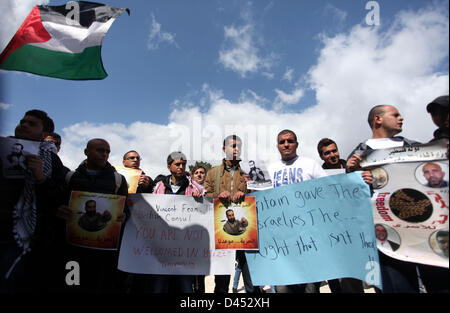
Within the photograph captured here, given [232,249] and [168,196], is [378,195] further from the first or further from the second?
[168,196]

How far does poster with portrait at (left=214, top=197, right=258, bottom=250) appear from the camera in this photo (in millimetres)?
2404

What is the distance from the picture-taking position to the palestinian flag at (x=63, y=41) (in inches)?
112

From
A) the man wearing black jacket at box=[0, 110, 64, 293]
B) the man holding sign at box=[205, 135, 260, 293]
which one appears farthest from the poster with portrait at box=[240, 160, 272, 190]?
the man wearing black jacket at box=[0, 110, 64, 293]

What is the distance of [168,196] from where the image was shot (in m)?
2.59

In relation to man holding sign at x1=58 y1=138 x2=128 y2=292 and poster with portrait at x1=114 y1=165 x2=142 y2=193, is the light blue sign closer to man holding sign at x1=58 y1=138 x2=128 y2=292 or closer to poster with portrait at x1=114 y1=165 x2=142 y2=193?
man holding sign at x1=58 y1=138 x2=128 y2=292

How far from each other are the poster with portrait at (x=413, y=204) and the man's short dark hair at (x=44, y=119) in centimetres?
295

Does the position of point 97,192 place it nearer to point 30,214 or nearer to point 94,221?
point 94,221

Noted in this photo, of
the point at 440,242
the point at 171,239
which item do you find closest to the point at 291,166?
the point at 440,242

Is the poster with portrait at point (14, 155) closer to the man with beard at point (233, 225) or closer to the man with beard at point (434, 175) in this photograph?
the man with beard at point (233, 225)

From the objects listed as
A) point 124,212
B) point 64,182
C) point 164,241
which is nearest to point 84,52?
point 64,182

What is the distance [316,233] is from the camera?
87.7 inches

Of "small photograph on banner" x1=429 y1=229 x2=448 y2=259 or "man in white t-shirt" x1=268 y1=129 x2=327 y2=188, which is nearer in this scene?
"small photograph on banner" x1=429 y1=229 x2=448 y2=259

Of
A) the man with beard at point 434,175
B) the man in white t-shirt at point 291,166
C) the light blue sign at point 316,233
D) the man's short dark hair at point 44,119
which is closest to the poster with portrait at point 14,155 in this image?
the man's short dark hair at point 44,119

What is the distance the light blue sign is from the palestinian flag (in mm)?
2768
